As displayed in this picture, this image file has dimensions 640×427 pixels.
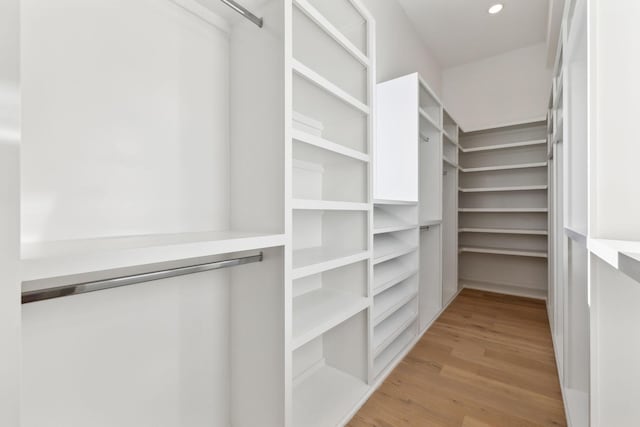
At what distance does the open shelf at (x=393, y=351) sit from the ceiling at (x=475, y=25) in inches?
118

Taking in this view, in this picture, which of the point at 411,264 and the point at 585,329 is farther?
the point at 411,264

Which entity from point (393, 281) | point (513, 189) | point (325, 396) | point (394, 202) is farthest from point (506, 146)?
point (325, 396)

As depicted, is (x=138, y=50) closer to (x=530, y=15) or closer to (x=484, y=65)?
(x=530, y=15)

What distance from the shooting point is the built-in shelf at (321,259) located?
1146 mm

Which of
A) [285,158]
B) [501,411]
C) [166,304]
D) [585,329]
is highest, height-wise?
[285,158]

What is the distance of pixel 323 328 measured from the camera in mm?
1229

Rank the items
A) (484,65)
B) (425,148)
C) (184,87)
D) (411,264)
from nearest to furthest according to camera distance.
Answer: (184,87) → (411,264) → (425,148) → (484,65)

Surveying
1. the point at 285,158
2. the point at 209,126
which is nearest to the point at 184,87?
the point at 209,126

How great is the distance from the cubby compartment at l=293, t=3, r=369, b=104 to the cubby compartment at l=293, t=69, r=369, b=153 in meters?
0.11

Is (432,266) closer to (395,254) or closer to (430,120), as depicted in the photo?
(395,254)

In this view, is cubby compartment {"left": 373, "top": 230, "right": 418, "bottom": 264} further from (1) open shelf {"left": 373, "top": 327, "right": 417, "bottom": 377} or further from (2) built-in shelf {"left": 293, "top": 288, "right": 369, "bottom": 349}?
(1) open shelf {"left": 373, "top": 327, "right": 417, "bottom": 377}

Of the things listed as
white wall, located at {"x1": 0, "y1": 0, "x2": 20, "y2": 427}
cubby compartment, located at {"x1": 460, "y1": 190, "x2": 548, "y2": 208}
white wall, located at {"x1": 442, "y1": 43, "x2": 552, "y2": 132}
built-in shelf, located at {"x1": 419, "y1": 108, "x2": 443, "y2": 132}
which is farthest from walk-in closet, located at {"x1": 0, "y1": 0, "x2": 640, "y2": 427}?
white wall, located at {"x1": 442, "y1": 43, "x2": 552, "y2": 132}

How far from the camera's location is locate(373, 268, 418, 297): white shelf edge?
1.66 m

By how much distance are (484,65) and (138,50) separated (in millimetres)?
4104
